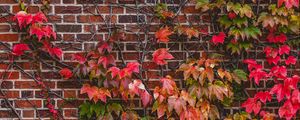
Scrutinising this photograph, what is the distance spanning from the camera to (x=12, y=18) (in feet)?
11.6

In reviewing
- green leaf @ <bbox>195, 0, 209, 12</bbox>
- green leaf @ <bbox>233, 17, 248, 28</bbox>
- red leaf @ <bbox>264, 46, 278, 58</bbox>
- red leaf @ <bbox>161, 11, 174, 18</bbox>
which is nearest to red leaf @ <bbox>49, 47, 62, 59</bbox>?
red leaf @ <bbox>161, 11, 174, 18</bbox>

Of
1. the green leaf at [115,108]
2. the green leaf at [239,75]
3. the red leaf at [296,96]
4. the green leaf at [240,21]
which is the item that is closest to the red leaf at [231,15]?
the green leaf at [240,21]

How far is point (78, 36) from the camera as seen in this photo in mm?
3594

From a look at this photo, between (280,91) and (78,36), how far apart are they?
62.3 inches

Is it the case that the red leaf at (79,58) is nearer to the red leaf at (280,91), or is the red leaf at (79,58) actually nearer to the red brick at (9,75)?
the red brick at (9,75)

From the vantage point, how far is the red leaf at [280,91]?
356cm

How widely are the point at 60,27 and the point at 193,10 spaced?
1024 mm

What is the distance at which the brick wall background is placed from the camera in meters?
3.55

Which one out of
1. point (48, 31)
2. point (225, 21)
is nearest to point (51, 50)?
point (48, 31)

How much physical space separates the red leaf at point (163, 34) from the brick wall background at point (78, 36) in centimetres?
10

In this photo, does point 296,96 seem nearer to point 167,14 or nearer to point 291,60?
point 291,60

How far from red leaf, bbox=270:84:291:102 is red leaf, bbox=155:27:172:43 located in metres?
0.90

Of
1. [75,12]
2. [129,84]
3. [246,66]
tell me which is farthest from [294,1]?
[75,12]

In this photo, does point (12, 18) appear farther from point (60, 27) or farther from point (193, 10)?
point (193, 10)
